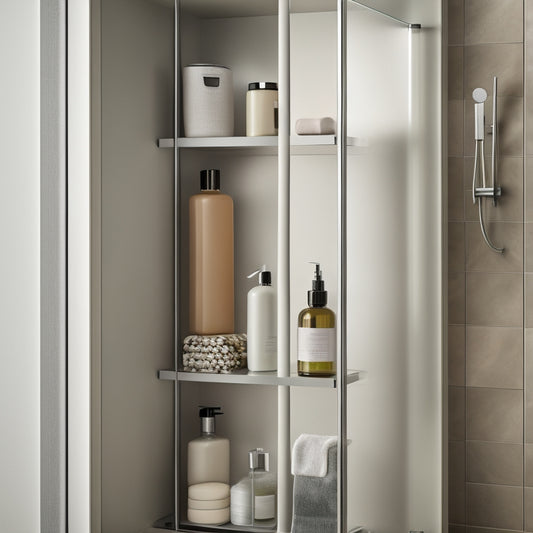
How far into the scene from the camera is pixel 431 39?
1.59m

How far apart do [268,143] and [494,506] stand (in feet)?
3.16

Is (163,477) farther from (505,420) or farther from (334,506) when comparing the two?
(505,420)

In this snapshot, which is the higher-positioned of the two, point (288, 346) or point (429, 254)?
point (429, 254)

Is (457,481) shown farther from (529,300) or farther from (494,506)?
(529,300)

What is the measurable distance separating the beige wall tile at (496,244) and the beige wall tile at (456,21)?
0.37 meters

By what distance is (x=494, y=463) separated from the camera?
182 centimetres

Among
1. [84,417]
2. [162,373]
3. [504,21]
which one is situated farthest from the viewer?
[504,21]

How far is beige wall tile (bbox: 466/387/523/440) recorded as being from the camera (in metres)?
1.81

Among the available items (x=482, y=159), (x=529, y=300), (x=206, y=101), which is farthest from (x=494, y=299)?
(x=206, y=101)

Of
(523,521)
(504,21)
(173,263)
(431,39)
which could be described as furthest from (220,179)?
(523,521)

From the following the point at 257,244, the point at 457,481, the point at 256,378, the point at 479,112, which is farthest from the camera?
the point at 457,481

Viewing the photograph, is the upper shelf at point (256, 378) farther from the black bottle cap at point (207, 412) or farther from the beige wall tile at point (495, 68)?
the beige wall tile at point (495, 68)

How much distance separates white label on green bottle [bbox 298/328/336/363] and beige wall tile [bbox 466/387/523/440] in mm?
543

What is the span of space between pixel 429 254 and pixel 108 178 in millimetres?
628
